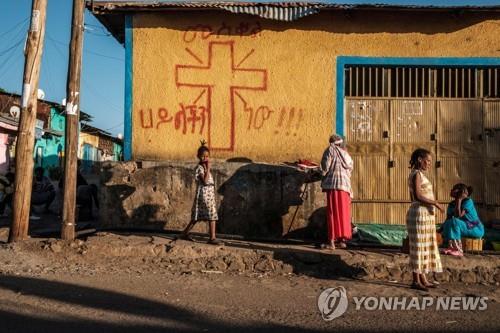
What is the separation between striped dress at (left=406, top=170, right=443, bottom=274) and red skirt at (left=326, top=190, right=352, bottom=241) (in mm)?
1358

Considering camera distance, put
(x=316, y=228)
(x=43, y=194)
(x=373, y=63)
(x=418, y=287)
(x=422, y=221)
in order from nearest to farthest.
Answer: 1. (x=422, y=221)
2. (x=418, y=287)
3. (x=316, y=228)
4. (x=373, y=63)
5. (x=43, y=194)

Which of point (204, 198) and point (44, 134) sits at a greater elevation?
point (44, 134)

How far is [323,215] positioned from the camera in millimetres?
7895

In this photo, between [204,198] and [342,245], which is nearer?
[342,245]

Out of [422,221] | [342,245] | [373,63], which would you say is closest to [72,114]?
[342,245]

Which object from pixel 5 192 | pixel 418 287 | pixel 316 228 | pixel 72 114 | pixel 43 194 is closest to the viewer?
pixel 418 287

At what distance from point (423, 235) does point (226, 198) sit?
322 centimetres

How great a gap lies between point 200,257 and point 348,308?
7.68ft

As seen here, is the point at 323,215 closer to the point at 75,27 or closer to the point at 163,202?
the point at 163,202

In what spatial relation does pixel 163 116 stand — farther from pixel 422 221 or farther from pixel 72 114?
pixel 422 221

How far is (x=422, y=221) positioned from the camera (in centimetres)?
566

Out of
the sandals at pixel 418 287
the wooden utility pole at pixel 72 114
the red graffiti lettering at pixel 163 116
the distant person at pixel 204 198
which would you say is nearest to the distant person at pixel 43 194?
the wooden utility pole at pixel 72 114

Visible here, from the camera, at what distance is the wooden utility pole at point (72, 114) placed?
725cm

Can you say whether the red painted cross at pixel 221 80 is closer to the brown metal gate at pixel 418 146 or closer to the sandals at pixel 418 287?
the brown metal gate at pixel 418 146
